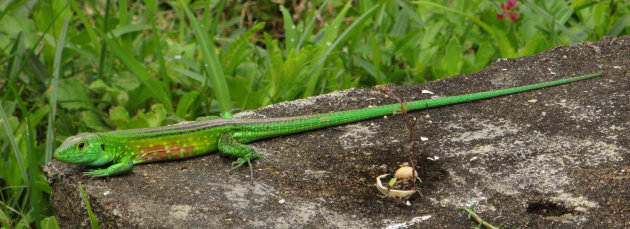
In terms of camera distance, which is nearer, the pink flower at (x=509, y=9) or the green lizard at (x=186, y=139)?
the green lizard at (x=186, y=139)

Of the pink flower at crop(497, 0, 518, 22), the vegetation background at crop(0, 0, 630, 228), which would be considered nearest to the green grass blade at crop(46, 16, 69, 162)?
the vegetation background at crop(0, 0, 630, 228)

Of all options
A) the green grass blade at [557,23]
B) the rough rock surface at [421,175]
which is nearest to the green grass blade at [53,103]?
the rough rock surface at [421,175]

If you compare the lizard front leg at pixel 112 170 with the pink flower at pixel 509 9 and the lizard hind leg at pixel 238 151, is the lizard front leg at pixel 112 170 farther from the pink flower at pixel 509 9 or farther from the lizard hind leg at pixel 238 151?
the pink flower at pixel 509 9

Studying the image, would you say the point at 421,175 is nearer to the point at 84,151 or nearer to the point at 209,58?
the point at 84,151

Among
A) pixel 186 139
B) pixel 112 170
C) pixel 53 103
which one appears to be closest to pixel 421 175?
pixel 186 139

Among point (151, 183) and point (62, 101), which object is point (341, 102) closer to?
point (151, 183)

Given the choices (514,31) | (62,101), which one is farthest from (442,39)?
(62,101)
